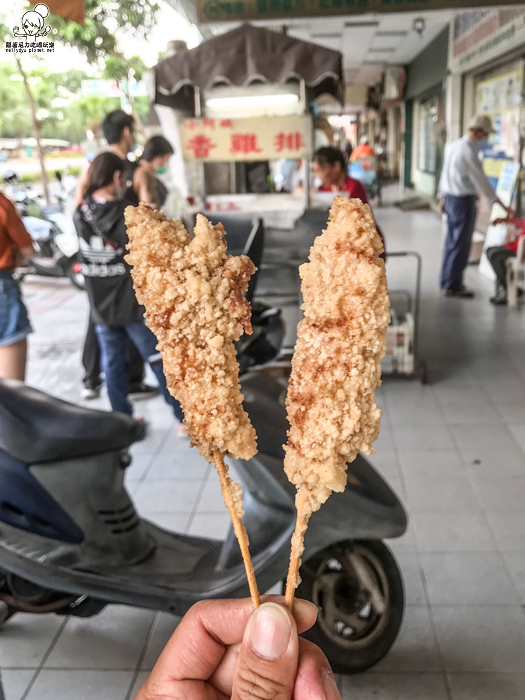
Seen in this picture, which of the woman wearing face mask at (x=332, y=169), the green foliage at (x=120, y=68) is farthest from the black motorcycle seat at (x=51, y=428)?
the green foliage at (x=120, y=68)

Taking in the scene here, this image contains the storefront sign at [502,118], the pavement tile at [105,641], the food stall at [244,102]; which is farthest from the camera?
the storefront sign at [502,118]

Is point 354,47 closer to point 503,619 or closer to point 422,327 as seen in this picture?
point 422,327

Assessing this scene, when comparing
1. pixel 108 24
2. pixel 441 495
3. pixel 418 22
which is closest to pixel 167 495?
pixel 441 495

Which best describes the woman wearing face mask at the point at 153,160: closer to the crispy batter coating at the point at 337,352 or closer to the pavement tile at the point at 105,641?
the pavement tile at the point at 105,641

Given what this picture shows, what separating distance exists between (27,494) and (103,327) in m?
1.97

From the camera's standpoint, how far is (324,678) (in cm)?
124

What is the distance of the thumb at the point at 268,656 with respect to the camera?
3.79ft

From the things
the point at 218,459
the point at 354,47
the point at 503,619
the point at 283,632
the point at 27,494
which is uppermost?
the point at 354,47

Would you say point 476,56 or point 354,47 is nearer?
point 476,56

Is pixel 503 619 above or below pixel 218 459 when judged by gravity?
below

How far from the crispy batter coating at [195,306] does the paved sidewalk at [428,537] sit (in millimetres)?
1701

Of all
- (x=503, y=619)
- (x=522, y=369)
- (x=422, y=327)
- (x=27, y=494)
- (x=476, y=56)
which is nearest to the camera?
(x=27, y=494)

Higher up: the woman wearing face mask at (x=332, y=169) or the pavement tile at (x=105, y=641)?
the woman wearing face mask at (x=332, y=169)

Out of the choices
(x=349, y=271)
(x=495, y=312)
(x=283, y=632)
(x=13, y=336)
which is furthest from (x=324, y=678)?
(x=495, y=312)
